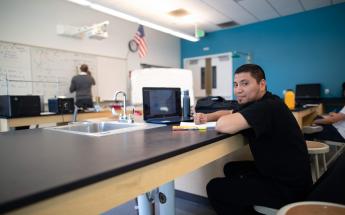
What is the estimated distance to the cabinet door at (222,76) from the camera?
657 centimetres

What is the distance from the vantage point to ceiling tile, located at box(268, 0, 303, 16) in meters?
4.76

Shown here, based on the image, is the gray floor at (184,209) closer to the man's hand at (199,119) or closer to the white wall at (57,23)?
the man's hand at (199,119)

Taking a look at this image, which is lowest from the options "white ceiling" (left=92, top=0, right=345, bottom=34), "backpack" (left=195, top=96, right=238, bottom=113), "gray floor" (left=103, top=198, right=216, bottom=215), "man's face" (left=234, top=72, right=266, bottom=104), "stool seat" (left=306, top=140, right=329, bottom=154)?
"gray floor" (left=103, top=198, right=216, bottom=215)

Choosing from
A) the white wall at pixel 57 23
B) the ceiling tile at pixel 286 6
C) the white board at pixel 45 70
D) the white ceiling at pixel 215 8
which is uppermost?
the ceiling tile at pixel 286 6

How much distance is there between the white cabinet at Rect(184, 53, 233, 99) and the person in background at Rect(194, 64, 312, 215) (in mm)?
5426

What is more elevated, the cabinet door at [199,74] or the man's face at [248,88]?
the cabinet door at [199,74]

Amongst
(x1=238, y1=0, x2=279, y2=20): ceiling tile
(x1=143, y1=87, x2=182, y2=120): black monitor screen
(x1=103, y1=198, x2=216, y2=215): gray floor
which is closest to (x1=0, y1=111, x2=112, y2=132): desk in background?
(x1=103, y1=198, x2=216, y2=215): gray floor

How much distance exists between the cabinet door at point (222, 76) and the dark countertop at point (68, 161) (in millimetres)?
5745

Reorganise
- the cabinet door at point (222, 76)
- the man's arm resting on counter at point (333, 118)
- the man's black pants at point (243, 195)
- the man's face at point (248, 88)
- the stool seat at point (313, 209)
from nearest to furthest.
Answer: the stool seat at point (313, 209)
the man's black pants at point (243, 195)
the man's face at point (248, 88)
the man's arm resting on counter at point (333, 118)
the cabinet door at point (222, 76)

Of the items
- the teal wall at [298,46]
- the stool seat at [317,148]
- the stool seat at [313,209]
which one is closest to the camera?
the stool seat at [313,209]

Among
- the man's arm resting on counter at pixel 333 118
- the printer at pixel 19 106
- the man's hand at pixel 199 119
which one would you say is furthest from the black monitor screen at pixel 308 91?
the printer at pixel 19 106

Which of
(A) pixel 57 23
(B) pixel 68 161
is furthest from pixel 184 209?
(A) pixel 57 23

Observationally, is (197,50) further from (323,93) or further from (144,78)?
(144,78)

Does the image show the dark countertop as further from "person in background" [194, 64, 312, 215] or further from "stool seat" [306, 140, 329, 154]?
"stool seat" [306, 140, 329, 154]
